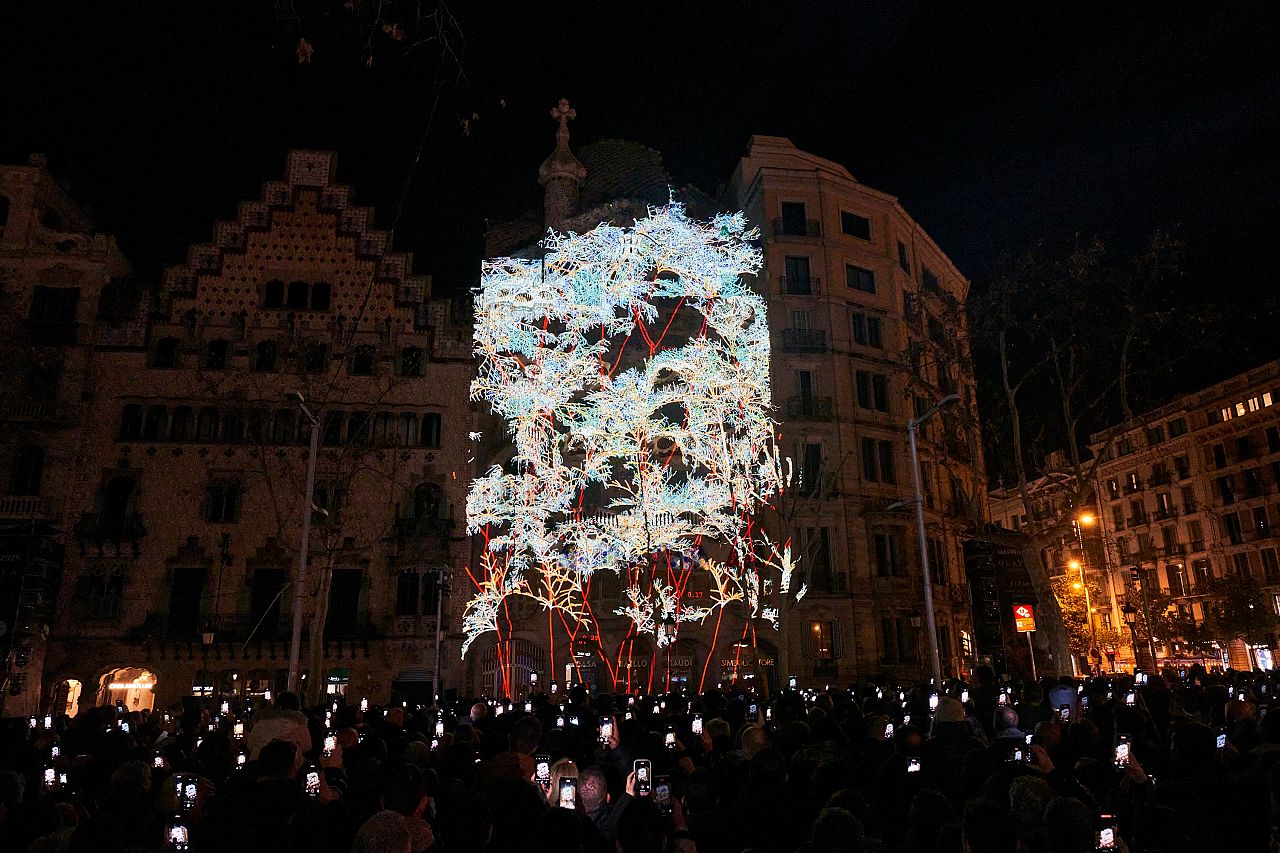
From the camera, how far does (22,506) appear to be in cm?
3366

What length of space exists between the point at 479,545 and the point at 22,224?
2377cm

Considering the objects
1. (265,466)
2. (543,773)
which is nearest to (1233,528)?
(265,466)

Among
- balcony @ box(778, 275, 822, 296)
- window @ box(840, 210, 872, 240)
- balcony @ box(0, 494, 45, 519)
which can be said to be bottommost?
balcony @ box(0, 494, 45, 519)

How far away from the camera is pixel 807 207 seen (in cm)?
4416

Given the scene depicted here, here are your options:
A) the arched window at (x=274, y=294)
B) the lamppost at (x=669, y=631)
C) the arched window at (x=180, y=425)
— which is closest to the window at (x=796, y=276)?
the lamppost at (x=669, y=631)

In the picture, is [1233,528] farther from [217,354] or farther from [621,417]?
[217,354]

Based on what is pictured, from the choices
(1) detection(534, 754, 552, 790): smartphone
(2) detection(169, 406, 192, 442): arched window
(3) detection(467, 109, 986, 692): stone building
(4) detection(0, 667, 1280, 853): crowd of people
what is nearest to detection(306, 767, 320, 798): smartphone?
(4) detection(0, 667, 1280, 853): crowd of people

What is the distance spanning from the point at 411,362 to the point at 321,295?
5.01 meters

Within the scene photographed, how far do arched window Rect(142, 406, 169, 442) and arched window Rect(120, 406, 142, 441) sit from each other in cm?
27

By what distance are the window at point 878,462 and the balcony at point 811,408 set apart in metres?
2.58

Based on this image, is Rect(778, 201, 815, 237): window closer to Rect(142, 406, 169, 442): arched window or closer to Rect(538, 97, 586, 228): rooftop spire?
Rect(538, 97, 586, 228): rooftop spire

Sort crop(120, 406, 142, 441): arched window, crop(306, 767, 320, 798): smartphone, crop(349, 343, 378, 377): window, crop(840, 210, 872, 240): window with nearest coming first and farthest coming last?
crop(306, 767, 320, 798): smartphone
crop(120, 406, 142, 441): arched window
crop(349, 343, 378, 377): window
crop(840, 210, 872, 240): window

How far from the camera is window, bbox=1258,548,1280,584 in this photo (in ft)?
197

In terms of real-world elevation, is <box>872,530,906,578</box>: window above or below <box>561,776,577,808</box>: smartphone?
above
